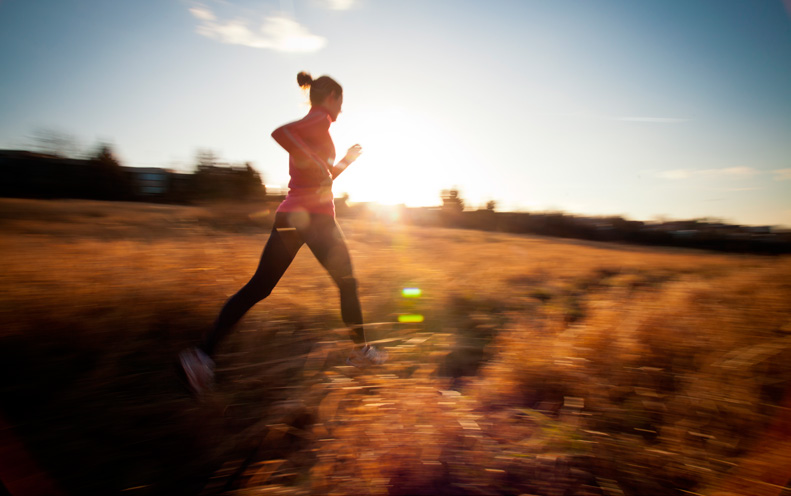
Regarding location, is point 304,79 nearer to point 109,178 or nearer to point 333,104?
point 333,104

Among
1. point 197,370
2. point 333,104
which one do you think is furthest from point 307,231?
point 197,370

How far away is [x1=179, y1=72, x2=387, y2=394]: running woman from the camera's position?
7.90ft

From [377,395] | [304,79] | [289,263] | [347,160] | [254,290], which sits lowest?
[377,395]

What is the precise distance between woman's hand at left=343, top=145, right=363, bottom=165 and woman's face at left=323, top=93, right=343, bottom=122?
0.27 meters

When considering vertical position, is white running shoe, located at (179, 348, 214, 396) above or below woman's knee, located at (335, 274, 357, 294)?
below

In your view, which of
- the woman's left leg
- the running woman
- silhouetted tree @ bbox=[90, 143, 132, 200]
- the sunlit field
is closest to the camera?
the sunlit field

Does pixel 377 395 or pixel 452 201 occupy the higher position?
pixel 452 201

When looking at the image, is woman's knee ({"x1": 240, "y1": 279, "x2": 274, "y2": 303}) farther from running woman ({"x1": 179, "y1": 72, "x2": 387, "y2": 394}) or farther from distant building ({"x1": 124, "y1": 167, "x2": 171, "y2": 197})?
distant building ({"x1": 124, "y1": 167, "x2": 171, "y2": 197})

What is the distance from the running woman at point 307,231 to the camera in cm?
241

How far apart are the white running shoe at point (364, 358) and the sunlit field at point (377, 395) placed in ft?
0.24

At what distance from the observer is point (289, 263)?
8.21 feet

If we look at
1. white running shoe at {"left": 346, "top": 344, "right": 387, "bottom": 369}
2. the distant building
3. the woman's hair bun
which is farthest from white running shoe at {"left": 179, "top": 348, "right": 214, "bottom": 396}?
the distant building

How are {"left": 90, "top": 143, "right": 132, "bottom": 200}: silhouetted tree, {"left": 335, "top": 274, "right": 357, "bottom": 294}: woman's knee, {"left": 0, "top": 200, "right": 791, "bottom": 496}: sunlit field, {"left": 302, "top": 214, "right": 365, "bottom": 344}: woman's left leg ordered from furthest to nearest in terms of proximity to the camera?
1. {"left": 90, "top": 143, "right": 132, "bottom": 200}: silhouetted tree
2. {"left": 335, "top": 274, "right": 357, "bottom": 294}: woman's knee
3. {"left": 302, "top": 214, "right": 365, "bottom": 344}: woman's left leg
4. {"left": 0, "top": 200, "right": 791, "bottom": 496}: sunlit field

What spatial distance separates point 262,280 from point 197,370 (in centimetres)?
62
